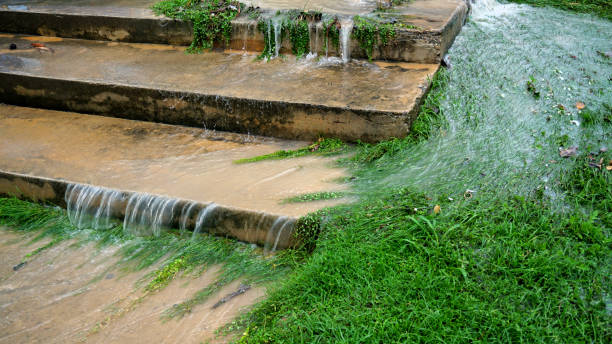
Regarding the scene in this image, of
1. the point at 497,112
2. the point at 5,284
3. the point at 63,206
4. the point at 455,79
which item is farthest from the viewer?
the point at 455,79

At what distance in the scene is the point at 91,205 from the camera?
3.57 metres

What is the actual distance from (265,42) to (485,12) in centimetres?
295

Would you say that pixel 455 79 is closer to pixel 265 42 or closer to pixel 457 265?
pixel 265 42

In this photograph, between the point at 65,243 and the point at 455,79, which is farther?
the point at 455,79

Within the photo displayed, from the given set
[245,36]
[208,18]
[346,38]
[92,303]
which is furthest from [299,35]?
[92,303]

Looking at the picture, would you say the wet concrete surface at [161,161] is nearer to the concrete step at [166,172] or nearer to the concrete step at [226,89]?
the concrete step at [166,172]

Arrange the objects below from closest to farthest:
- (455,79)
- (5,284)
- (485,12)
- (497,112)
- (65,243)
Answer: (5,284) < (65,243) < (497,112) < (455,79) < (485,12)

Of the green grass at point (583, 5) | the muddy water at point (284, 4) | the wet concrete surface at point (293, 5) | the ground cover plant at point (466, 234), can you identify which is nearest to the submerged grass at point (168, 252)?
the ground cover plant at point (466, 234)

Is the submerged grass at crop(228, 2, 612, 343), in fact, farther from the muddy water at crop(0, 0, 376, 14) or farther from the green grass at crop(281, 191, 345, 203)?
the muddy water at crop(0, 0, 376, 14)

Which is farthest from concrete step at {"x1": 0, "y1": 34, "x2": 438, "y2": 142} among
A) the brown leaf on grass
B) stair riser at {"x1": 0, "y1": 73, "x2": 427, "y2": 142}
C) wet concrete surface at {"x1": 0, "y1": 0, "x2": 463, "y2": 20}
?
the brown leaf on grass

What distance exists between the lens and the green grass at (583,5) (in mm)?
5984

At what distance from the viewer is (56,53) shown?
5285 mm

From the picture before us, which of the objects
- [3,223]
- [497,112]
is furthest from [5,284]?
[497,112]

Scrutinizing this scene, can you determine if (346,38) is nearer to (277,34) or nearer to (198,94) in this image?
(277,34)
